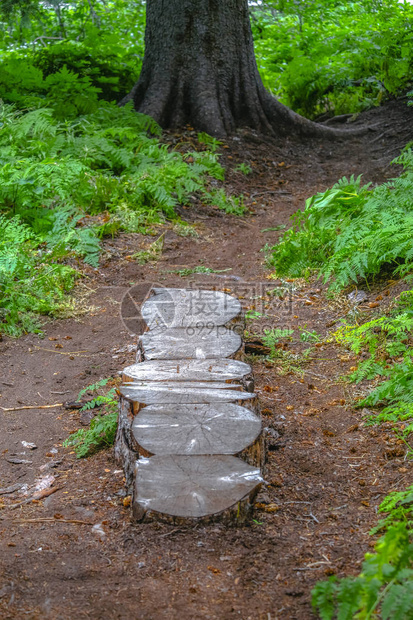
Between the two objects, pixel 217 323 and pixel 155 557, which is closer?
pixel 155 557

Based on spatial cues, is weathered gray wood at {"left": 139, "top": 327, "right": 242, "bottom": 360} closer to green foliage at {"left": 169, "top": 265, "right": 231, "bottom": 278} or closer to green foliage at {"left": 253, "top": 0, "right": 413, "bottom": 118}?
green foliage at {"left": 169, "top": 265, "right": 231, "bottom": 278}

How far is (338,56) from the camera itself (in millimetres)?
11867

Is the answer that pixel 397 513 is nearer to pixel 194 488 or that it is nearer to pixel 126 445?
pixel 194 488

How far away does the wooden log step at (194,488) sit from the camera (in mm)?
2260

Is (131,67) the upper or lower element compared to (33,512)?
upper

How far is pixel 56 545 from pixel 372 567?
1.36 m

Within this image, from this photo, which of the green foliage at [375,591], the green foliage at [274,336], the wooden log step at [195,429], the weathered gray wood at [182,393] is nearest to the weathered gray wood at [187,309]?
the green foliage at [274,336]

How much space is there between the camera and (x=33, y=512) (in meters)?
2.70

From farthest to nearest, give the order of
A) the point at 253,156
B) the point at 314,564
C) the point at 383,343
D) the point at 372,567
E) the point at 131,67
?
the point at 131,67, the point at 253,156, the point at 383,343, the point at 314,564, the point at 372,567

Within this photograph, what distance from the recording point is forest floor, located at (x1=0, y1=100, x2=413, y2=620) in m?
2.06

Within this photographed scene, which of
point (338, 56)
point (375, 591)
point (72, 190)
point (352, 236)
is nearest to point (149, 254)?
point (72, 190)

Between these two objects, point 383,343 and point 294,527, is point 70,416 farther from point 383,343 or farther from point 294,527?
point 383,343

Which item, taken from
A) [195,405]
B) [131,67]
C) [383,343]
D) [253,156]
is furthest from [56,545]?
[131,67]

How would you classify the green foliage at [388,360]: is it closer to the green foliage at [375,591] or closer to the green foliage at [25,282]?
the green foliage at [375,591]
